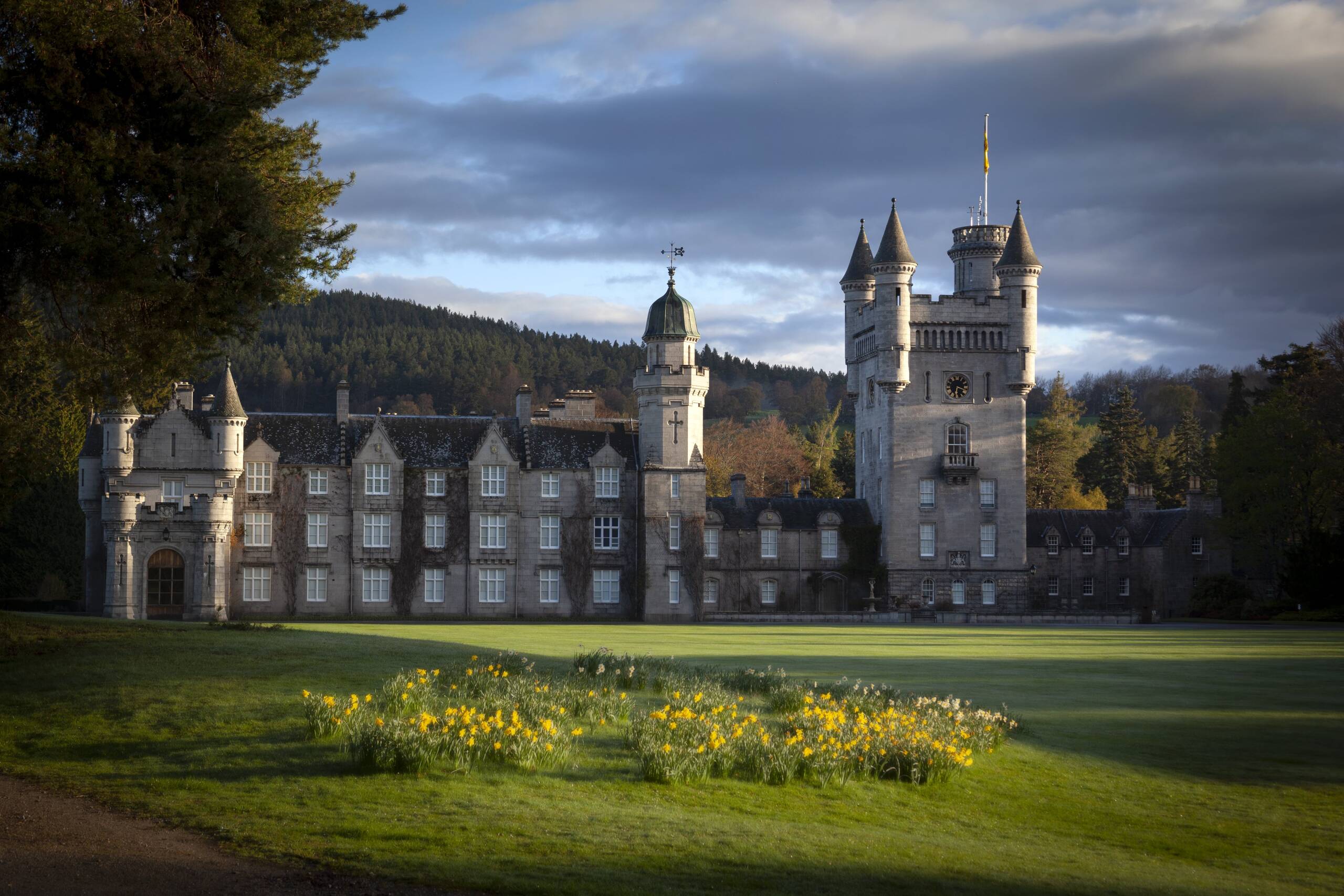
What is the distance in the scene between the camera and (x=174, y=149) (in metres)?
19.5

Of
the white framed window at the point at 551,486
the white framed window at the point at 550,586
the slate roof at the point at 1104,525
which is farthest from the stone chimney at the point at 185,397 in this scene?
the slate roof at the point at 1104,525

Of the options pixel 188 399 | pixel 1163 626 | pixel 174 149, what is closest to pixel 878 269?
pixel 1163 626

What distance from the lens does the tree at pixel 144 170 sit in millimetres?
18891

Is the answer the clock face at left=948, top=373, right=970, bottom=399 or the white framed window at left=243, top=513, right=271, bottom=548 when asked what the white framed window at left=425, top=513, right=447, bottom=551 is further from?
the clock face at left=948, top=373, right=970, bottom=399

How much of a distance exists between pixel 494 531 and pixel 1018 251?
33.4 metres

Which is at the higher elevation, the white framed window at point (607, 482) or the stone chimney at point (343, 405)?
the stone chimney at point (343, 405)

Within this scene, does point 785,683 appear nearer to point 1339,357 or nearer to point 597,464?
point 597,464

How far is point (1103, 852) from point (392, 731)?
324 inches

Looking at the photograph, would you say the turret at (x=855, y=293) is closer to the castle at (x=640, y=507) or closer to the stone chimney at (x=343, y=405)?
the castle at (x=640, y=507)

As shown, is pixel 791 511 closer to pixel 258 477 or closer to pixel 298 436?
pixel 298 436

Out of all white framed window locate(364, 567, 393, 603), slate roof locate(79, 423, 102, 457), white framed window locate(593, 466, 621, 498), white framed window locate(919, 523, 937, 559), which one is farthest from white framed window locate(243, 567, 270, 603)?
white framed window locate(919, 523, 937, 559)

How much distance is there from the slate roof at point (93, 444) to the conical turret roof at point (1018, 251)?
1887 inches

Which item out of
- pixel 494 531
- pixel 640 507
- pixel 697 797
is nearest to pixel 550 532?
pixel 494 531

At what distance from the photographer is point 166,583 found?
58469 millimetres
